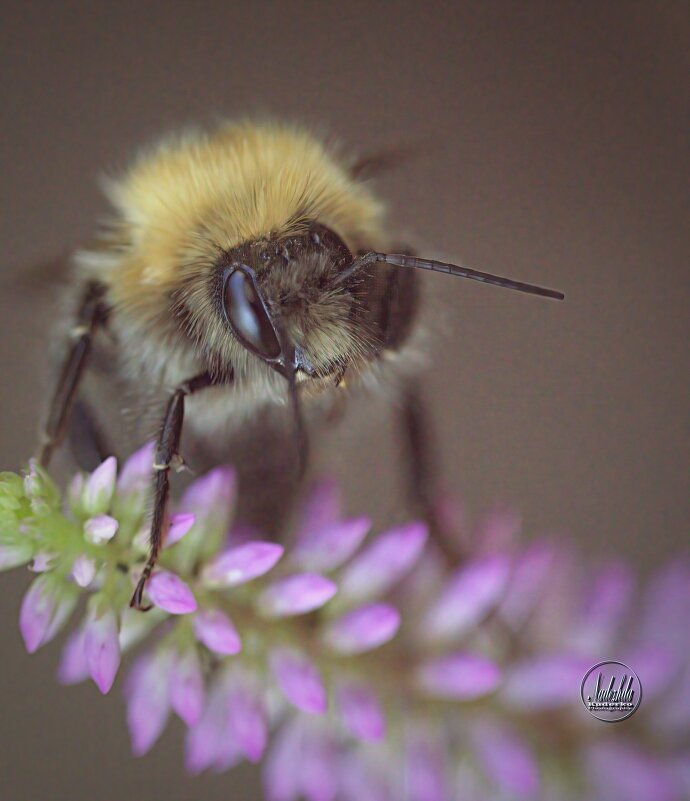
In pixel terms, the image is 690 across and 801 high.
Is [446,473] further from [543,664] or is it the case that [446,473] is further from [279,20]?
[279,20]

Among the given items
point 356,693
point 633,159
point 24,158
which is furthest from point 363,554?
point 24,158

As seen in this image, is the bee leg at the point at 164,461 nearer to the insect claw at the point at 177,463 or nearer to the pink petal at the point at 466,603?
the insect claw at the point at 177,463

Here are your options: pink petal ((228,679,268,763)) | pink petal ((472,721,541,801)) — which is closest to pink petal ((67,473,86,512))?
pink petal ((228,679,268,763))

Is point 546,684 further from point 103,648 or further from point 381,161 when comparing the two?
point 381,161

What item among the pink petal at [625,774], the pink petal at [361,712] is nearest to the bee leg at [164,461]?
the pink petal at [361,712]

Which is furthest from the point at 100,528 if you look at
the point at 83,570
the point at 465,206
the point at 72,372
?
the point at 465,206
